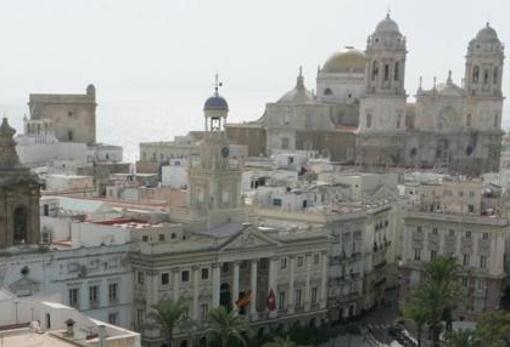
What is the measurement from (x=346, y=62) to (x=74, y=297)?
8370 centimetres

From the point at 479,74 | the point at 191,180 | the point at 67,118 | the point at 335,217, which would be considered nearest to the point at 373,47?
the point at 479,74

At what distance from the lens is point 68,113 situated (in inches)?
5138

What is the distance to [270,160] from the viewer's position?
117375 millimetres

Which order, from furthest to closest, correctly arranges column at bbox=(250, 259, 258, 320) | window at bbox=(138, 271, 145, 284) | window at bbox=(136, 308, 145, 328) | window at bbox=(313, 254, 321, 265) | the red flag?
window at bbox=(313, 254, 321, 265) < the red flag < column at bbox=(250, 259, 258, 320) < window at bbox=(136, 308, 145, 328) < window at bbox=(138, 271, 145, 284)

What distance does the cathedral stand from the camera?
125 m

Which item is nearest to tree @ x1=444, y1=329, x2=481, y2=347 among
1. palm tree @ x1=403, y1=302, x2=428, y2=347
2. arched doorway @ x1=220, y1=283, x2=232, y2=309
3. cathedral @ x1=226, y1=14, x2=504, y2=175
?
palm tree @ x1=403, y1=302, x2=428, y2=347

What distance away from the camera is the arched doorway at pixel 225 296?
226 ft

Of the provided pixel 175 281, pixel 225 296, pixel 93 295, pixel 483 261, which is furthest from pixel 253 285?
pixel 483 261

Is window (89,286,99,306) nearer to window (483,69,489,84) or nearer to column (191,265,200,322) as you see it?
column (191,265,200,322)

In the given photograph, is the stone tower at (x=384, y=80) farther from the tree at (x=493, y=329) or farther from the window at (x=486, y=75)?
the tree at (x=493, y=329)

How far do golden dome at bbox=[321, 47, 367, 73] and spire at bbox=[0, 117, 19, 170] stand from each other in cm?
8280

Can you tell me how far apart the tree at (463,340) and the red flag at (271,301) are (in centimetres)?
1572

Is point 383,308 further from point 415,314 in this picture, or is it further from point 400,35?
point 400,35

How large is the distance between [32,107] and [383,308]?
204 feet
